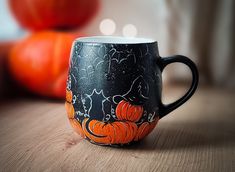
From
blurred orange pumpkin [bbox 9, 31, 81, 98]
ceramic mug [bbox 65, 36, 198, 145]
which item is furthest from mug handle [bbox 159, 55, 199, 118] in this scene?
blurred orange pumpkin [bbox 9, 31, 81, 98]

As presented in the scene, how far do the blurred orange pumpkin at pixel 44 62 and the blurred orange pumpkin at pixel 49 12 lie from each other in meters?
0.05

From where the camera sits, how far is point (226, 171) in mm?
396

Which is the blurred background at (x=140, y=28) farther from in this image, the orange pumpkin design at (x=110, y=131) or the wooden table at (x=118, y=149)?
the orange pumpkin design at (x=110, y=131)

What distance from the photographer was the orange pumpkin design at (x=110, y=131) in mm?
425

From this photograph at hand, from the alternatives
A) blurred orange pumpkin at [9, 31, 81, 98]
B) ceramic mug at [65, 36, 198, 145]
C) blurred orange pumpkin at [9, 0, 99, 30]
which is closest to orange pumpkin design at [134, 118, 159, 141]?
ceramic mug at [65, 36, 198, 145]

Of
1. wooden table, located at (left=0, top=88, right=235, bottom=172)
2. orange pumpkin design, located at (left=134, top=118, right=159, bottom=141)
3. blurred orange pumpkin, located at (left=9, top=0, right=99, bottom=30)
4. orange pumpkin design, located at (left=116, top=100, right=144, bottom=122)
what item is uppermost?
blurred orange pumpkin, located at (left=9, top=0, right=99, bottom=30)

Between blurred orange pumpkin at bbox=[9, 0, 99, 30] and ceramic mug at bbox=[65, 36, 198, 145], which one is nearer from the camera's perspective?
ceramic mug at bbox=[65, 36, 198, 145]

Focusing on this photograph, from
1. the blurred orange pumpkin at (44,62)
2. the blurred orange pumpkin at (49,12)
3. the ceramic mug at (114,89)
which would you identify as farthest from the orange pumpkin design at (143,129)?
the blurred orange pumpkin at (49,12)

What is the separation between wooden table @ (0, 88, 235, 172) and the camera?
405mm

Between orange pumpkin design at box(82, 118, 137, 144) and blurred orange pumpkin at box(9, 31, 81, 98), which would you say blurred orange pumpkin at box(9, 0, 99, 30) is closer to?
blurred orange pumpkin at box(9, 31, 81, 98)

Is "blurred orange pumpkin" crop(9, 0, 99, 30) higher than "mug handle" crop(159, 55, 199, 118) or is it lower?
higher

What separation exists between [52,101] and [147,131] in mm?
364

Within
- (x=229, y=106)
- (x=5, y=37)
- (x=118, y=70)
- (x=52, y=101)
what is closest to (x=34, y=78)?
(x=52, y=101)

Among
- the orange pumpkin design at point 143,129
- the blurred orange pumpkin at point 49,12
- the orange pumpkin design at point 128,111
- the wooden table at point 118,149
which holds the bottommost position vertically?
the wooden table at point 118,149
